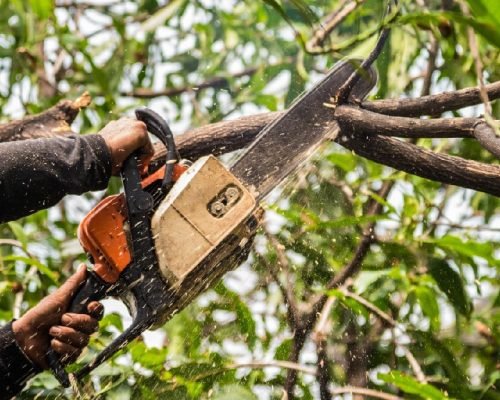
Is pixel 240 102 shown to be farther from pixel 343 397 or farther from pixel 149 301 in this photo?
pixel 149 301

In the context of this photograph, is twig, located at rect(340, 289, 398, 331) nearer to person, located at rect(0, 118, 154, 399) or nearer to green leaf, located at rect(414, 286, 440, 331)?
green leaf, located at rect(414, 286, 440, 331)

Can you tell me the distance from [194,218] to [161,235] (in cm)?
9

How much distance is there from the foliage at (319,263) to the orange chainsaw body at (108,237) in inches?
20.5

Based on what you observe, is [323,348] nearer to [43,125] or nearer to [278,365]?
[278,365]

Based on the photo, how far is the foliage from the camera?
254 centimetres

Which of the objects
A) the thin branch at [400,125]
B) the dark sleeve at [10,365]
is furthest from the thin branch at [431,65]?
the dark sleeve at [10,365]

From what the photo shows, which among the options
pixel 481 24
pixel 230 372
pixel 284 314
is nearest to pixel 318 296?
pixel 284 314

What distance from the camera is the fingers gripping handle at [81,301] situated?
2.02 meters

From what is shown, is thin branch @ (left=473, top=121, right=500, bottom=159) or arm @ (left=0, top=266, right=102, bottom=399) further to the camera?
arm @ (left=0, top=266, right=102, bottom=399)

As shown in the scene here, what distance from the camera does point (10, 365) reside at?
2.09m

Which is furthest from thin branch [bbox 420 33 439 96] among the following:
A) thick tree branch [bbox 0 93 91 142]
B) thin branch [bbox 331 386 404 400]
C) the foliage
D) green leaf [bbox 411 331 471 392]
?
thick tree branch [bbox 0 93 91 142]

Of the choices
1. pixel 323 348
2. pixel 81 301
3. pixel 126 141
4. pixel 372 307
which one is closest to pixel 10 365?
pixel 81 301

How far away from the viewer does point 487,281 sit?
2.81m

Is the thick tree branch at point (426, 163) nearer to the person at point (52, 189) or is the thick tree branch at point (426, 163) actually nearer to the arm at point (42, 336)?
the person at point (52, 189)
